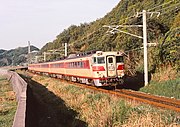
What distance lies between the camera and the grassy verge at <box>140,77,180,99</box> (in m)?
18.8

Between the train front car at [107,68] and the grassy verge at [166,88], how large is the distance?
231 cm

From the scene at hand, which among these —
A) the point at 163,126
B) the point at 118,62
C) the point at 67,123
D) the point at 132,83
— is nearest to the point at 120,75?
the point at 118,62

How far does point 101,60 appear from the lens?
23.7m

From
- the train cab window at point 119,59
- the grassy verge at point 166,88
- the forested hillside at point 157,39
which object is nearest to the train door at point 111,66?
the train cab window at point 119,59

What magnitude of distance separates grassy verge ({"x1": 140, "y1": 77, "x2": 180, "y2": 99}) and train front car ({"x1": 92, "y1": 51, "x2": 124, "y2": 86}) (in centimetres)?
231

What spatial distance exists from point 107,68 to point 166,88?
16.5 feet

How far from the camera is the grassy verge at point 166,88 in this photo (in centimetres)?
1878

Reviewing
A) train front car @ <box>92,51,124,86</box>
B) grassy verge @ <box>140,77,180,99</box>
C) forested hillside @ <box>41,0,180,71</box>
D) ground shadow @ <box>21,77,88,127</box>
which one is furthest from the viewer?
forested hillside @ <box>41,0,180,71</box>

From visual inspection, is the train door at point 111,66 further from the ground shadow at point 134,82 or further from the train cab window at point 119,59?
the ground shadow at point 134,82

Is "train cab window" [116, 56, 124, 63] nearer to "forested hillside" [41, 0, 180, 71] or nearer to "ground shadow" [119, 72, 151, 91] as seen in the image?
"ground shadow" [119, 72, 151, 91]

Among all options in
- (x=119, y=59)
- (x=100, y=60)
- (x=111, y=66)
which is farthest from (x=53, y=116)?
(x=119, y=59)

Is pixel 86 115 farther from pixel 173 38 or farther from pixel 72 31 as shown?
pixel 72 31

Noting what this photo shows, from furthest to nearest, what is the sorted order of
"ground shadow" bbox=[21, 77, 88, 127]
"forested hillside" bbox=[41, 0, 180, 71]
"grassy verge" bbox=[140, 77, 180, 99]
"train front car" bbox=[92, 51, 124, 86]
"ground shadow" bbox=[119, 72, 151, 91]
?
"ground shadow" bbox=[119, 72, 151, 91] → "forested hillside" bbox=[41, 0, 180, 71] → "train front car" bbox=[92, 51, 124, 86] → "grassy verge" bbox=[140, 77, 180, 99] → "ground shadow" bbox=[21, 77, 88, 127]

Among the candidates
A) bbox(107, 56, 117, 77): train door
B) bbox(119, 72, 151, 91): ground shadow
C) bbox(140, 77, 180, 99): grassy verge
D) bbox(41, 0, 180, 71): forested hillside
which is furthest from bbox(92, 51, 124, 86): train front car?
bbox(41, 0, 180, 71): forested hillside
